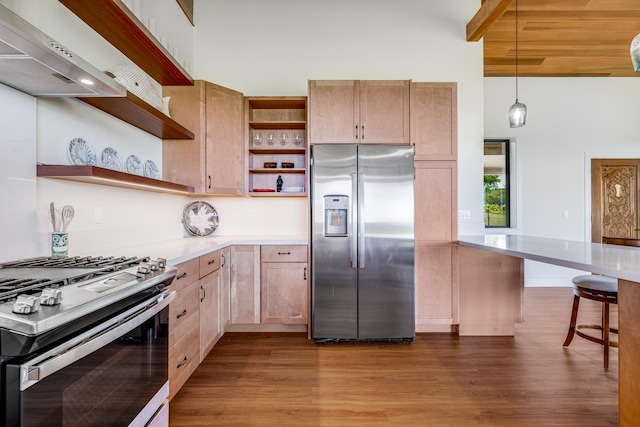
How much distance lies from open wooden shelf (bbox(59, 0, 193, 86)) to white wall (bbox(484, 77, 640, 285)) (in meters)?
4.22

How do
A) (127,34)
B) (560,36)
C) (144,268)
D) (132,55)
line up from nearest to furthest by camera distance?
(144,268), (127,34), (132,55), (560,36)

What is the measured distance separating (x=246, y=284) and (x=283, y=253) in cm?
45

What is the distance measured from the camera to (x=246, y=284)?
9.79 ft

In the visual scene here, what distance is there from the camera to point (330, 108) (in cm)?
291

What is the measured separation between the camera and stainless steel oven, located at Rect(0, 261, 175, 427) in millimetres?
728

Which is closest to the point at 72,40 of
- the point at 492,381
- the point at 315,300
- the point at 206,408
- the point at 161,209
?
the point at 161,209

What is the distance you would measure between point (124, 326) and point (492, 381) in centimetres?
230

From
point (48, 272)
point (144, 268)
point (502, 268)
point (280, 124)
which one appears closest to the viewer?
point (48, 272)

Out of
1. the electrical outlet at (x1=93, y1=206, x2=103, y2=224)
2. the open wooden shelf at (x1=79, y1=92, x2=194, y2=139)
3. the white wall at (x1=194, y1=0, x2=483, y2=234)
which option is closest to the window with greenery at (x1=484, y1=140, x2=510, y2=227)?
the white wall at (x1=194, y1=0, x2=483, y2=234)

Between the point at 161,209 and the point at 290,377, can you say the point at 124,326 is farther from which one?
the point at 161,209

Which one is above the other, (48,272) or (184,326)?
(48,272)

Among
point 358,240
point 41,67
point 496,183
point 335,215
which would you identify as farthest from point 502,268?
point 41,67

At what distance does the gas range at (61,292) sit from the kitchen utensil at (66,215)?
271 millimetres

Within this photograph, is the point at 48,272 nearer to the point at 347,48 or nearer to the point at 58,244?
the point at 58,244
